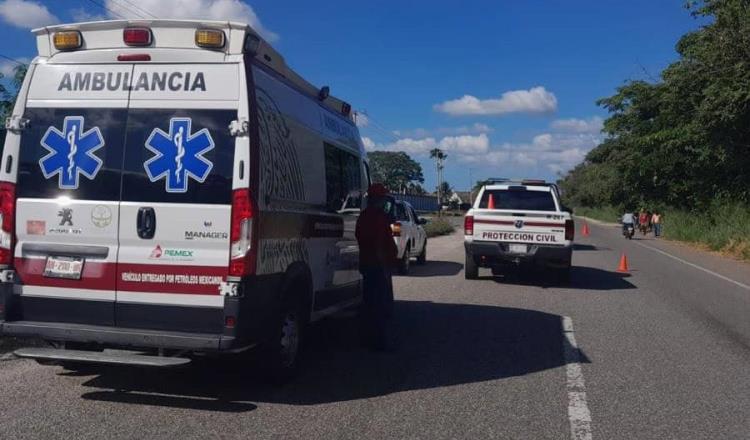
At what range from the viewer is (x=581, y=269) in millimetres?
18531

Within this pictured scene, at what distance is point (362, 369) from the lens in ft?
22.8

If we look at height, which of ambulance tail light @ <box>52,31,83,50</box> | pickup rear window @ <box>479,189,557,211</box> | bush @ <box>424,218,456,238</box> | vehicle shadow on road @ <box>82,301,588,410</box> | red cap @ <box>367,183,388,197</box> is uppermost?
ambulance tail light @ <box>52,31,83,50</box>

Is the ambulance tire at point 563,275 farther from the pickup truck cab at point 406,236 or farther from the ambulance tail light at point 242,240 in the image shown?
the ambulance tail light at point 242,240

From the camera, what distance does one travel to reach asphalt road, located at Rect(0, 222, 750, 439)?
5180mm

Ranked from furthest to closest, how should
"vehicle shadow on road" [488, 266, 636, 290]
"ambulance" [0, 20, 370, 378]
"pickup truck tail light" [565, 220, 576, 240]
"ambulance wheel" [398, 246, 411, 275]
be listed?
"ambulance wheel" [398, 246, 411, 275]
"vehicle shadow on road" [488, 266, 636, 290]
"pickup truck tail light" [565, 220, 576, 240]
"ambulance" [0, 20, 370, 378]

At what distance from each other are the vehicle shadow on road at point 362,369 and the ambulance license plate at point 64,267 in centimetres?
105

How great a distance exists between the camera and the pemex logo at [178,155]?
540 centimetres

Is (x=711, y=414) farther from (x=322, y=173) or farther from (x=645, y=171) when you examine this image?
(x=645, y=171)

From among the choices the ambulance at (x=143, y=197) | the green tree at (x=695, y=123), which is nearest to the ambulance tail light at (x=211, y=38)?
the ambulance at (x=143, y=197)

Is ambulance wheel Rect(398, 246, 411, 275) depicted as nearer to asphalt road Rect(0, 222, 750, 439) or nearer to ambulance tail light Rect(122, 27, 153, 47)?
asphalt road Rect(0, 222, 750, 439)

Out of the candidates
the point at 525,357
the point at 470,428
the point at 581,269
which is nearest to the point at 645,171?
the point at 581,269

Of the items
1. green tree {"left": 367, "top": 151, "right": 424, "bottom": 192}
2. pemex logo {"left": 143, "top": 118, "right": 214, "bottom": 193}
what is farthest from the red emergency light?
green tree {"left": 367, "top": 151, "right": 424, "bottom": 192}

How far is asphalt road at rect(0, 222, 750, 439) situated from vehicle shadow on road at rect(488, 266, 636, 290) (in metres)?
4.04

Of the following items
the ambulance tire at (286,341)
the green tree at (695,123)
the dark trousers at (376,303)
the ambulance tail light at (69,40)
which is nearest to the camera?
the ambulance tail light at (69,40)
